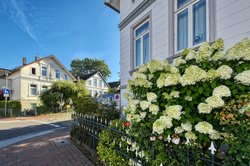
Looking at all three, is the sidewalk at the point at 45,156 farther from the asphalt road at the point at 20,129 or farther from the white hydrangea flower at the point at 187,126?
the asphalt road at the point at 20,129

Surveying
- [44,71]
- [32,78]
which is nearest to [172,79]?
[32,78]

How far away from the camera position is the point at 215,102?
97.1 inches

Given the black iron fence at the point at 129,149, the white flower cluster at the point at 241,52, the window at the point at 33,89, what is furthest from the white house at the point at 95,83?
the white flower cluster at the point at 241,52

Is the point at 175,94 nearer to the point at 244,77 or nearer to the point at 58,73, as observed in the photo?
the point at 244,77

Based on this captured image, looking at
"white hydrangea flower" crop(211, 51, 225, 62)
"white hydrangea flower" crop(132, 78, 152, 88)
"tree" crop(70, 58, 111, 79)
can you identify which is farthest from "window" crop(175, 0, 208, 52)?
"tree" crop(70, 58, 111, 79)

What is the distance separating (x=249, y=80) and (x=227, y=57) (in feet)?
1.56

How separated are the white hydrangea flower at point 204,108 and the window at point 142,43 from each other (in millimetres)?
5172

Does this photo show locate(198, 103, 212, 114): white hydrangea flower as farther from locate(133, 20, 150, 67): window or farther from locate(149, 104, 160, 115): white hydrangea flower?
locate(133, 20, 150, 67): window

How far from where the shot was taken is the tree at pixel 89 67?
6256 centimetres

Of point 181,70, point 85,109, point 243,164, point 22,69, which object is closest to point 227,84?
point 181,70

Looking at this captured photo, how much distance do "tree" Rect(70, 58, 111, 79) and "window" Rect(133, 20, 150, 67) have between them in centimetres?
5445

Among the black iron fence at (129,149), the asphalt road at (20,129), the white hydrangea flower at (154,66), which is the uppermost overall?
the white hydrangea flower at (154,66)

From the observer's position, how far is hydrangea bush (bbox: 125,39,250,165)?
2535 millimetres

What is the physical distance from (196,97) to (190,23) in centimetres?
324
